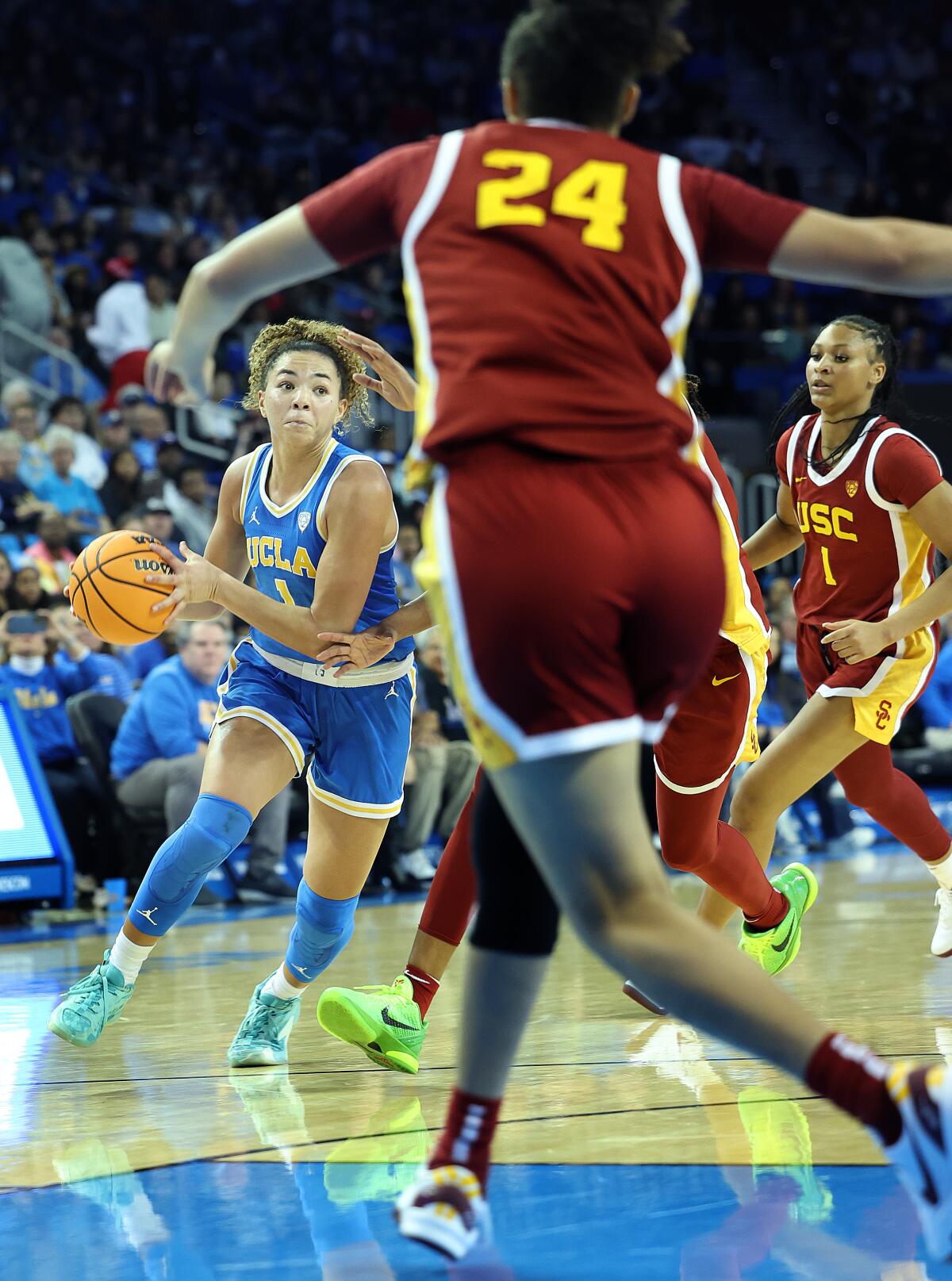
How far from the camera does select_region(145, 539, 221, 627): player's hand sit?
3.83 meters

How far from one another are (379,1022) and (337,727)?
0.81m

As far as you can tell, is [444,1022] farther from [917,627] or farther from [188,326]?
[188,326]

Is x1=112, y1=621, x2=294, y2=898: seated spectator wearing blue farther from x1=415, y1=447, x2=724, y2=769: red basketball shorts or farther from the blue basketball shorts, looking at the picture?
x1=415, y1=447, x2=724, y2=769: red basketball shorts

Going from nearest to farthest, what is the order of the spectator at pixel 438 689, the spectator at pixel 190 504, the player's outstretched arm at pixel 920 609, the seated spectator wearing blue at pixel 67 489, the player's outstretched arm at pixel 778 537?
the player's outstretched arm at pixel 920 609 → the player's outstretched arm at pixel 778 537 → the spectator at pixel 438 689 → the seated spectator wearing blue at pixel 67 489 → the spectator at pixel 190 504

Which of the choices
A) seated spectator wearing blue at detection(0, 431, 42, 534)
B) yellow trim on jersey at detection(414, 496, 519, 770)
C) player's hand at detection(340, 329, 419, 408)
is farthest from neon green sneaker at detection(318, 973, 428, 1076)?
seated spectator wearing blue at detection(0, 431, 42, 534)

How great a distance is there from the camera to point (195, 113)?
17.7 metres

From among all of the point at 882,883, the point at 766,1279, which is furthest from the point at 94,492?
the point at 766,1279

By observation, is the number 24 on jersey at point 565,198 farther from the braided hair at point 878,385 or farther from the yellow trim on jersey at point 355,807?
the braided hair at point 878,385

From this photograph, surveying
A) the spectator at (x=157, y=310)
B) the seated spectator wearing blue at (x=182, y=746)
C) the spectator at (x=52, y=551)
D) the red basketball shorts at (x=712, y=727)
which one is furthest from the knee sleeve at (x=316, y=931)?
the spectator at (x=157, y=310)

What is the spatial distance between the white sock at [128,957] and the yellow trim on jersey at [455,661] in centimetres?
211

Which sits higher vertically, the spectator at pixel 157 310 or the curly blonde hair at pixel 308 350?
the curly blonde hair at pixel 308 350

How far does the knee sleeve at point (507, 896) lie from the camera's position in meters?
2.42

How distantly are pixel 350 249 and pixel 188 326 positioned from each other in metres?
0.28

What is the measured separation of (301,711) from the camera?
4238 mm
